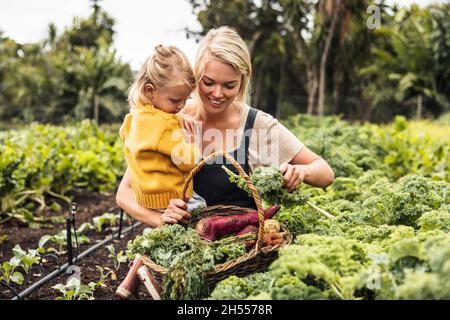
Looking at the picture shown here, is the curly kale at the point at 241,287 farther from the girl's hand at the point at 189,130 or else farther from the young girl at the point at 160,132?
the girl's hand at the point at 189,130

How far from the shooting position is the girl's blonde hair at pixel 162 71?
2.64 metres

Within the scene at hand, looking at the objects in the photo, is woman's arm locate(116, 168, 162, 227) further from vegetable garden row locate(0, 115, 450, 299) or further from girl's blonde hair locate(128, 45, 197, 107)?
girl's blonde hair locate(128, 45, 197, 107)

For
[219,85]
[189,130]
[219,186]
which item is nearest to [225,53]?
[219,85]

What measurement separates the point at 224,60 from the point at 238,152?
1.89 ft

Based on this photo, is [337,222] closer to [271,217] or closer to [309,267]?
[271,217]

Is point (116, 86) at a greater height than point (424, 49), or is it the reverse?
point (424, 49)

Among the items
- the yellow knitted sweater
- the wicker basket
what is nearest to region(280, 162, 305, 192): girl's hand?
the wicker basket

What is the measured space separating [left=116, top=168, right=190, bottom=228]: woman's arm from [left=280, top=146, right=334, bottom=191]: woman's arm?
1.74ft

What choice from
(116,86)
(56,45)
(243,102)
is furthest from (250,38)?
(243,102)

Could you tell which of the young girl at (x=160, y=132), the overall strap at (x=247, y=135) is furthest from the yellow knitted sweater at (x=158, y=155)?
the overall strap at (x=247, y=135)

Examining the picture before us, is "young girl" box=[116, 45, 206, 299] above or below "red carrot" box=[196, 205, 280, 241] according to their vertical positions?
above

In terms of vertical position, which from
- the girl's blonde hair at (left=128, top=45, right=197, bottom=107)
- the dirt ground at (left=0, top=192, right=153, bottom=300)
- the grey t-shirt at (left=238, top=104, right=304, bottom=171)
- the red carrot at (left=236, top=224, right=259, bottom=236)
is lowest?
the dirt ground at (left=0, top=192, right=153, bottom=300)

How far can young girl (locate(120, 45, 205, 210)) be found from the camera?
103 inches
